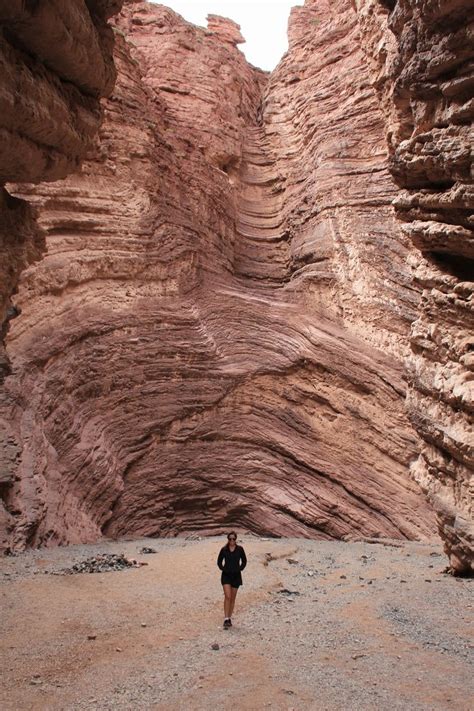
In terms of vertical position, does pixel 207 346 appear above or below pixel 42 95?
below

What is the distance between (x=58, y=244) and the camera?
16.0 meters

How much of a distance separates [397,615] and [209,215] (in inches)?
638

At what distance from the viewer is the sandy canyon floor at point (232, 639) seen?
Result: 16.7ft

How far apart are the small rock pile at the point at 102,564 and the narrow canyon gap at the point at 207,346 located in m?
2.00

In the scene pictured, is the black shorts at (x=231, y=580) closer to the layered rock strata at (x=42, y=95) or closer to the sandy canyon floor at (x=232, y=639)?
the sandy canyon floor at (x=232, y=639)

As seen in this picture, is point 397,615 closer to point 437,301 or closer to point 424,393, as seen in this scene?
point 424,393

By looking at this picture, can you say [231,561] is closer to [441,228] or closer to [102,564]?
[102,564]

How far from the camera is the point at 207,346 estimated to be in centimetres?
1817

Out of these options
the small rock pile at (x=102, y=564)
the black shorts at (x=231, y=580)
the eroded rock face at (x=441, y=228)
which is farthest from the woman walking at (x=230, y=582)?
the eroded rock face at (x=441, y=228)

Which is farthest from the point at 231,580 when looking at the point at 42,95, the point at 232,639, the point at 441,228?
the point at 441,228

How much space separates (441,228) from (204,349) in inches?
373

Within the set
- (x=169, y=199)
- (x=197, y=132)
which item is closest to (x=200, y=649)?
(x=169, y=199)

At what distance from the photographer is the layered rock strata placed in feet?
17.2

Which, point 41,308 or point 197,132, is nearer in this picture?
point 41,308
